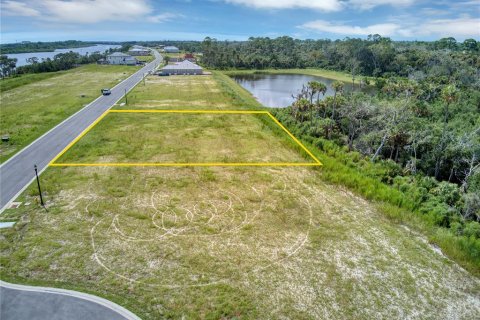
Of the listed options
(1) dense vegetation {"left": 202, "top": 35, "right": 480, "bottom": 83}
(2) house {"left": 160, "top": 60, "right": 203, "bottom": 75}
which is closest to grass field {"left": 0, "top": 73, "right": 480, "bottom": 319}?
(1) dense vegetation {"left": 202, "top": 35, "right": 480, "bottom": 83}

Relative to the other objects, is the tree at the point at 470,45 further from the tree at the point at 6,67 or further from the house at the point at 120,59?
the tree at the point at 6,67

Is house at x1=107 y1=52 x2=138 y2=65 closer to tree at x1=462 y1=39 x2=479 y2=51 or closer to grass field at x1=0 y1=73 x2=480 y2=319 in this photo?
grass field at x1=0 y1=73 x2=480 y2=319

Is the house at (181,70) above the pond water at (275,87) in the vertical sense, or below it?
above

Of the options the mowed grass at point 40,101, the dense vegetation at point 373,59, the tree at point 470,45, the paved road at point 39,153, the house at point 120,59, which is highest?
the tree at point 470,45

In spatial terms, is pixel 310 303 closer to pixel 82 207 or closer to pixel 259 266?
pixel 259 266

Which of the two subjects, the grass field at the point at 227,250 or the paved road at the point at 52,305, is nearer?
the paved road at the point at 52,305

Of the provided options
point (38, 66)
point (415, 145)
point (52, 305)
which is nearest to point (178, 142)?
point (52, 305)

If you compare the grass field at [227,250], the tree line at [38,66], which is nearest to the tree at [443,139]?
the grass field at [227,250]

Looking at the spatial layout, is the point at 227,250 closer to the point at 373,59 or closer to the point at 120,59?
the point at 373,59
